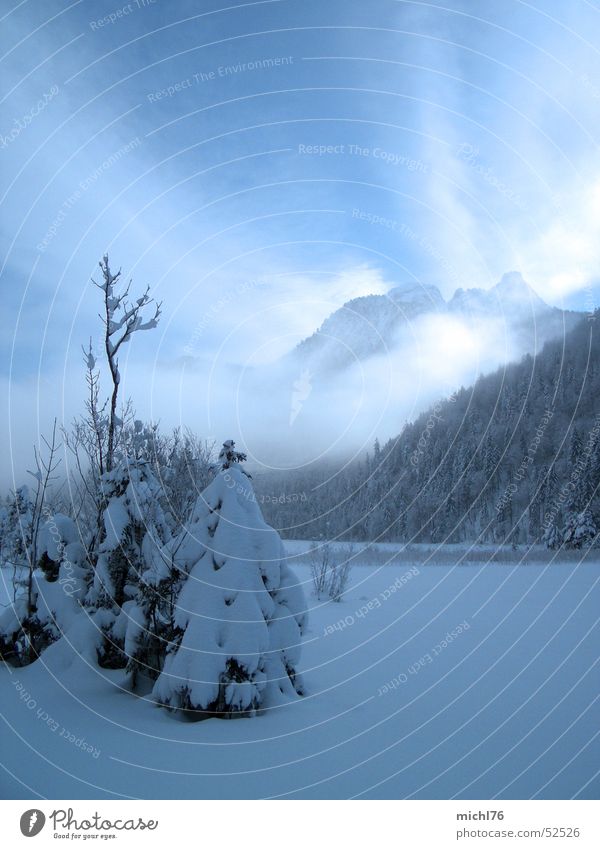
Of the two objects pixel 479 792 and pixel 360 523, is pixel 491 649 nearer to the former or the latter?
pixel 479 792

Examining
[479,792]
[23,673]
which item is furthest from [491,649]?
[23,673]

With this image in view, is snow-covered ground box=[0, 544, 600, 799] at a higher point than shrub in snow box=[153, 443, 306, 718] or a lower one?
lower

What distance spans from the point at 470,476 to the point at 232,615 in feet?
262

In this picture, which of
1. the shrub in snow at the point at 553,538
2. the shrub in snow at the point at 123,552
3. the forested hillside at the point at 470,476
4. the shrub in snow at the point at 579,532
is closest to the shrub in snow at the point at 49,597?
the shrub in snow at the point at 123,552

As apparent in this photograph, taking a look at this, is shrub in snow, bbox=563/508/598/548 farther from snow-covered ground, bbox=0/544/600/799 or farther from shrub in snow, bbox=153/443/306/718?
shrub in snow, bbox=153/443/306/718

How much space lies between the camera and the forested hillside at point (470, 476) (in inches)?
2958

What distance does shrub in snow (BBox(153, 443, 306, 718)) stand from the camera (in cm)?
778

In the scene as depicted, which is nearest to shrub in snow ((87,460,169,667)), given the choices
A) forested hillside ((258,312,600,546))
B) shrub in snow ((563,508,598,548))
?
shrub in snow ((563,508,598,548))

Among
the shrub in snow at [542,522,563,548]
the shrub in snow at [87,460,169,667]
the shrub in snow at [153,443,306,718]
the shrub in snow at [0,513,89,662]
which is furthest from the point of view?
the shrub in snow at [542,522,563,548]

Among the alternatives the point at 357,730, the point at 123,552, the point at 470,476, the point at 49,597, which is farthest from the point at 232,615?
the point at 470,476

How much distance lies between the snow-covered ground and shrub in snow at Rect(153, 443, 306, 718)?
377 mm

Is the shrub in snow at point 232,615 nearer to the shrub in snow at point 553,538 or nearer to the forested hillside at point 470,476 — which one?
the shrub in snow at point 553,538
